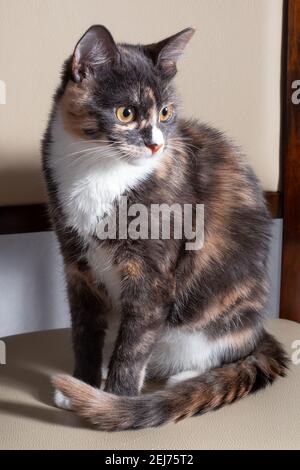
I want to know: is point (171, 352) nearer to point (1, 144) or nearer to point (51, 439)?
point (51, 439)

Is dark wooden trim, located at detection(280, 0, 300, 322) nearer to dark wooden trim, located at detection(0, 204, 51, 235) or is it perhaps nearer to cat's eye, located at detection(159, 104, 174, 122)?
cat's eye, located at detection(159, 104, 174, 122)

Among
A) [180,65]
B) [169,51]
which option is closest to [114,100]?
[169,51]

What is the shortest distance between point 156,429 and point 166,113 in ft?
1.41

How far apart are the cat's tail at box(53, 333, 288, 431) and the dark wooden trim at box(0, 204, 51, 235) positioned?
1.24ft

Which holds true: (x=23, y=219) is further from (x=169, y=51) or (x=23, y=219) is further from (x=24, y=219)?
(x=169, y=51)

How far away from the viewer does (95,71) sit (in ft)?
2.84

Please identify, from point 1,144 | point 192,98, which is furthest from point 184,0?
point 1,144

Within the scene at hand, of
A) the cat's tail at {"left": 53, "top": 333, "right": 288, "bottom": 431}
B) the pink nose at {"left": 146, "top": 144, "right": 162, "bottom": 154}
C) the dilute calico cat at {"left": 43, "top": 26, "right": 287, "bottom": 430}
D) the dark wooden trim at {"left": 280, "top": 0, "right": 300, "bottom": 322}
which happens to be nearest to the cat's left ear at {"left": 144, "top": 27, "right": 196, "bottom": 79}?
the dilute calico cat at {"left": 43, "top": 26, "right": 287, "bottom": 430}

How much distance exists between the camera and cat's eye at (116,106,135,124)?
85 centimetres

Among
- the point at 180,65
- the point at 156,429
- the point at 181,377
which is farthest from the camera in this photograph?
the point at 180,65

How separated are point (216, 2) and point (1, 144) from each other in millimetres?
447

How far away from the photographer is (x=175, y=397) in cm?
88

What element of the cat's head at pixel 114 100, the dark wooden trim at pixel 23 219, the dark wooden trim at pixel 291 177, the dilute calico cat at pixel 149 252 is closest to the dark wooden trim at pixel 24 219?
the dark wooden trim at pixel 23 219

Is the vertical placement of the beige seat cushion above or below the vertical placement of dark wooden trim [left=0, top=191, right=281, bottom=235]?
below
